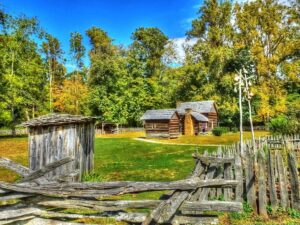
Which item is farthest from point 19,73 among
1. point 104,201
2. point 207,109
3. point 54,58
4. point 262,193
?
point 262,193

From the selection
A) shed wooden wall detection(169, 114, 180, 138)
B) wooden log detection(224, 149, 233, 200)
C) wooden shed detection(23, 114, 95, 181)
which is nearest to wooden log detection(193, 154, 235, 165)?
wooden log detection(224, 149, 233, 200)

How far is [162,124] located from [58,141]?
3121 centimetres

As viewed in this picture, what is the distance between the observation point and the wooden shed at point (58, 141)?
30.4ft

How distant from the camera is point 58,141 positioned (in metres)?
9.63

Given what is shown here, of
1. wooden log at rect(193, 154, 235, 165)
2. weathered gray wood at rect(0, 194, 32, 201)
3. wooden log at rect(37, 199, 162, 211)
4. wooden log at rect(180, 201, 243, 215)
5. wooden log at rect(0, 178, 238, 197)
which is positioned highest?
wooden log at rect(193, 154, 235, 165)

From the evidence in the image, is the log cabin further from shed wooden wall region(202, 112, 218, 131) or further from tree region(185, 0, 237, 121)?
tree region(185, 0, 237, 121)

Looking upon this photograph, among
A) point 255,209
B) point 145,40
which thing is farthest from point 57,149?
point 145,40

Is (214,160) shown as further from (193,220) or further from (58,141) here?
(58,141)

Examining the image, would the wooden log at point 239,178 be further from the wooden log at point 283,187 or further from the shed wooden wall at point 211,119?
the shed wooden wall at point 211,119

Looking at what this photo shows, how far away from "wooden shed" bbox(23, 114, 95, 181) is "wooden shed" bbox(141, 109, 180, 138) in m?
29.5

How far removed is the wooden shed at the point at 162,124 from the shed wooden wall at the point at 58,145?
2951 centimetres

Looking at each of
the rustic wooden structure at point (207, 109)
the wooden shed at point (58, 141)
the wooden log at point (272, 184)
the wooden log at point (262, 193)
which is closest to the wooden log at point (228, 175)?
the wooden log at point (262, 193)

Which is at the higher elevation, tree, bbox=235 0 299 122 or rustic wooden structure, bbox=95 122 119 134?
tree, bbox=235 0 299 122

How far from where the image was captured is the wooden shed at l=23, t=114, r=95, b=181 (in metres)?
9.27
